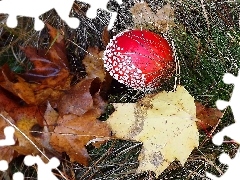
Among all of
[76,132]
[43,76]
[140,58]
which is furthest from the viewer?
[43,76]

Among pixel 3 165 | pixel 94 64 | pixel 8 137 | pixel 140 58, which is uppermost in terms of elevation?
pixel 140 58

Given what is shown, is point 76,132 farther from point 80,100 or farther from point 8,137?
point 8,137

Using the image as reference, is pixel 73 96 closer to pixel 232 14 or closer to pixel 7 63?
pixel 7 63

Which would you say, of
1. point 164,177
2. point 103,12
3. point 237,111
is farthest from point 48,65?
point 237,111

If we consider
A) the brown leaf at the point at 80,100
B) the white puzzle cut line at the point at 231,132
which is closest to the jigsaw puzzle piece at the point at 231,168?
the white puzzle cut line at the point at 231,132

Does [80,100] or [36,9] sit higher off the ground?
[36,9]

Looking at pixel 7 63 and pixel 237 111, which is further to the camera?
pixel 7 63

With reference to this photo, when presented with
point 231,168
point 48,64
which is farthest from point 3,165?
point 231,168
